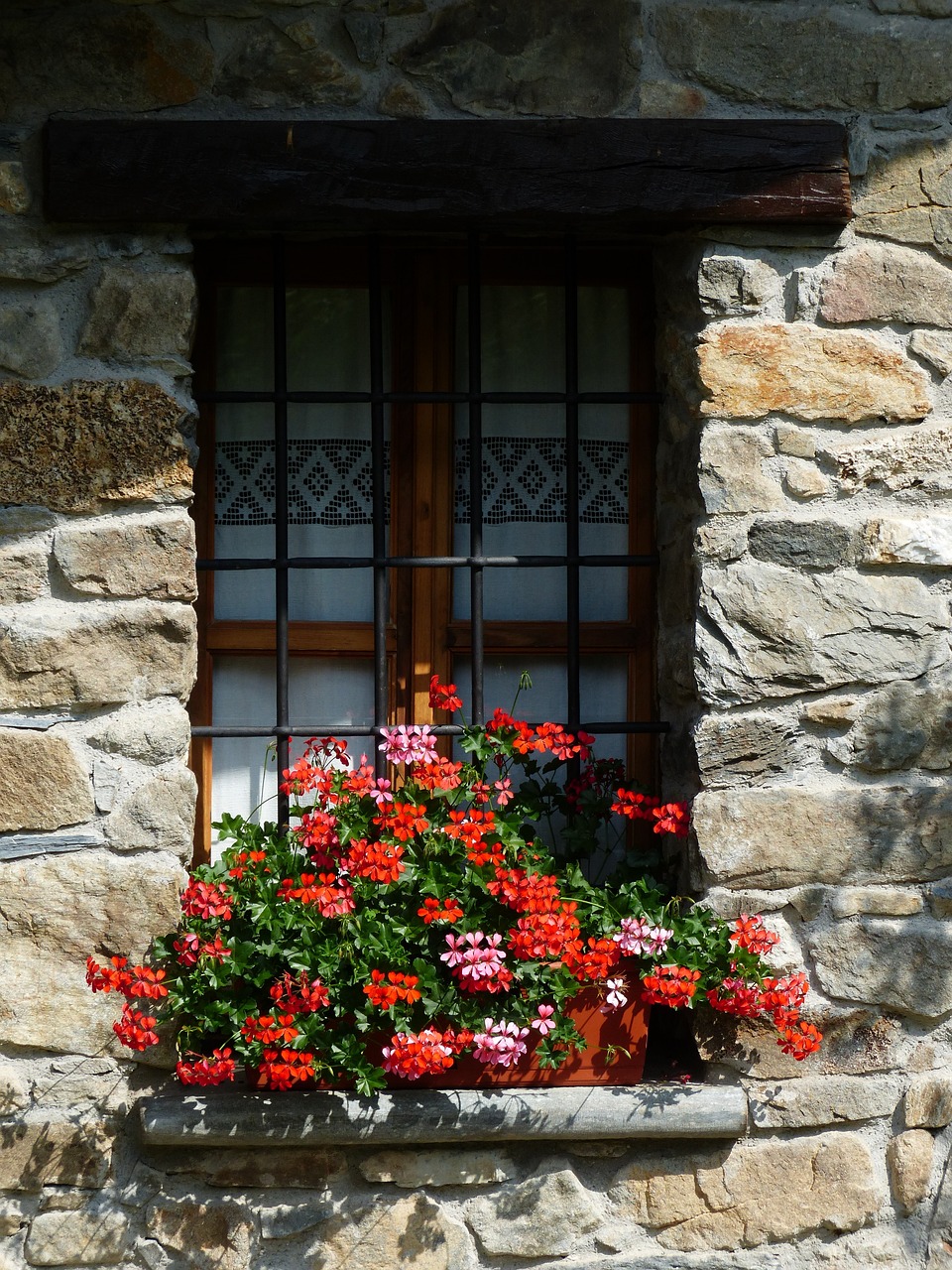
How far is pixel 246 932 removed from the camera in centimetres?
220

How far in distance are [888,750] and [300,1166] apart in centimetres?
136

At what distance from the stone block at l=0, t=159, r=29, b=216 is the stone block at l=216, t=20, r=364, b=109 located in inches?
16.1

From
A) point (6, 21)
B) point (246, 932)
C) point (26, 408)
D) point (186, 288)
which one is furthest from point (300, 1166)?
point (6, 21)

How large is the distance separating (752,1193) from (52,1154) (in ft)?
4.33

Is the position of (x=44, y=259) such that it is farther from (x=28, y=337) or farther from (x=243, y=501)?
(x=243, y=501)

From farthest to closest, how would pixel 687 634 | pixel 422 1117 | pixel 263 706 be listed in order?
1. pixel 263 706
2. pixel 687 634
3. pixel 422 1117

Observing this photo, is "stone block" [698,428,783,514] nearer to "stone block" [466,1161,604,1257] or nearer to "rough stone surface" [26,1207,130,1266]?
"stone block" [466,1161,604,1257]

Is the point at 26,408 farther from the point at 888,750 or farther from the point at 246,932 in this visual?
the point at 888,750

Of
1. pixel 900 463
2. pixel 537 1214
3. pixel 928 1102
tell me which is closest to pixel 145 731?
pixel 537 1214

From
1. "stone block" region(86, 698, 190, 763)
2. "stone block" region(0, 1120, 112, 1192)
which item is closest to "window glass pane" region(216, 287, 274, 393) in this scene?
"stone block" region(86, 698, 190, 763)

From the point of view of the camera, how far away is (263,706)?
262 cm

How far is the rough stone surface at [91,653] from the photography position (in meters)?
2.25

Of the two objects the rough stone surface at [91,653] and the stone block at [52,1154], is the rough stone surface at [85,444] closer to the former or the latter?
the rough stone surface at [91,653]

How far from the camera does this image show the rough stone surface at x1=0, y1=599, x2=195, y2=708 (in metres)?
2.25
